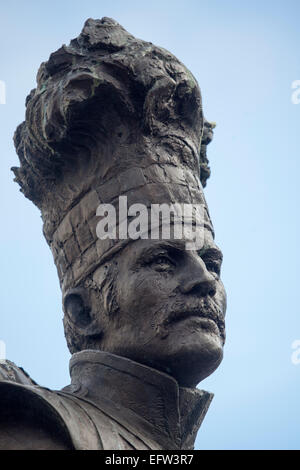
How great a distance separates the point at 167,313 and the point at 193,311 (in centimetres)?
21

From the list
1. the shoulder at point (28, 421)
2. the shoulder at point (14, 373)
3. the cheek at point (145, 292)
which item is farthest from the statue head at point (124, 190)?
the shoulder at point (28, 421)

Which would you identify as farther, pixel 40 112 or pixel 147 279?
pixel 40 112

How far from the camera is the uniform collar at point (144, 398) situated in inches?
310

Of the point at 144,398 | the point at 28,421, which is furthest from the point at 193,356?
the point at 28,421

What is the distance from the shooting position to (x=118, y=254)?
8398 mm

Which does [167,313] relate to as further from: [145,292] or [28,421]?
[28,421]

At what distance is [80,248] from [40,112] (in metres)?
1.29

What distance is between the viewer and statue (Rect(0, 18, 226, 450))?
770 cm

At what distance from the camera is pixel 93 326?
27.6 ft

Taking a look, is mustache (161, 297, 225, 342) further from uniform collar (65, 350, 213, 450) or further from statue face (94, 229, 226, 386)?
uniform collar (65, 350, 213, 450)

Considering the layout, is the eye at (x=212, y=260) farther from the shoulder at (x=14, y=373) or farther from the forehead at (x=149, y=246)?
the shoulder at (x=14, y=373)
